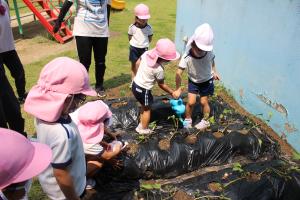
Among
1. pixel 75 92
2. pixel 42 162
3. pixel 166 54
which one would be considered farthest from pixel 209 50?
pixel 42 162

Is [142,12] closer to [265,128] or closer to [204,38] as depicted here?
[204,38]

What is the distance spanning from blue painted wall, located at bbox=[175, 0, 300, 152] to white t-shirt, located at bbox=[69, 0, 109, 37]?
1946mm

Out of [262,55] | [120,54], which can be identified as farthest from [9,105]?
[120,54]

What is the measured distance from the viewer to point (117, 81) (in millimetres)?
5707

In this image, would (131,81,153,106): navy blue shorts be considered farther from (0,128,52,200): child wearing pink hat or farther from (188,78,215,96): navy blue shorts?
(0,128,52,200): child wearing pink hat

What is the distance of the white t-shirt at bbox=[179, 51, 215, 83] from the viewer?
395 centimetres

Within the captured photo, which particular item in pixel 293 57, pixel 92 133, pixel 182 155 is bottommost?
pixel 182 155

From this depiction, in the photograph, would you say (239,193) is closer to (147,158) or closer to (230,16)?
(147,158)

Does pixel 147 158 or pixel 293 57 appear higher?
pixel 293 57

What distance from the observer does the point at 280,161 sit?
3.22 meters

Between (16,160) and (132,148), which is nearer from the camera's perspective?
(16,160)

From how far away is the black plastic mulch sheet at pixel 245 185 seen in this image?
2.87 m

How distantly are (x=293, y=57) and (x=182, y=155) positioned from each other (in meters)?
1.73

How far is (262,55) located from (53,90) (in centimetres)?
323
